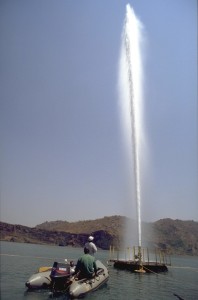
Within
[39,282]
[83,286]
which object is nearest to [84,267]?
[83,286]

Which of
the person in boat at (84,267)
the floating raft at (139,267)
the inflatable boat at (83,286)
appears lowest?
the floating raft at (139,267)

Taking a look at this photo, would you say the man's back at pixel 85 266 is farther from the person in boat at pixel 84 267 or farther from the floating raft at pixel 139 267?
the floating raft at pixel 139 267

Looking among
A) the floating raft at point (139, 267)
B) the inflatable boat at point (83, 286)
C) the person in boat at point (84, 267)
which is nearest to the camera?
the inflatable boat at point (83, 286)

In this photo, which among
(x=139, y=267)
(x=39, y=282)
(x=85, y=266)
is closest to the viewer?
(x=39, y=282)

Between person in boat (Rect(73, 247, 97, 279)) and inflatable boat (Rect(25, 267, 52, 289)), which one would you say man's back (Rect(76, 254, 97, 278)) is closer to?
person in boat (Rect(73, 247, 97, 279))

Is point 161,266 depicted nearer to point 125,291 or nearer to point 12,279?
point 125,291

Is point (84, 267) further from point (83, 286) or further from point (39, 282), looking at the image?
point (39, 282)

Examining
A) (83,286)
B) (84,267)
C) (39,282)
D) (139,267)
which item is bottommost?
(139,267)

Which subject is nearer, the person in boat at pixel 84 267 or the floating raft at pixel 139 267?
the person in boat at pixel 84 267

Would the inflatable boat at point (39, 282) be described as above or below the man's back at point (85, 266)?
below

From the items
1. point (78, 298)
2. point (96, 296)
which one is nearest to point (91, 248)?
point (96, 296)

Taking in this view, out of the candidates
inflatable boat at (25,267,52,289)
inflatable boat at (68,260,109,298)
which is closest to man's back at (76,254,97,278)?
inflatable boat at (68,260,109,298)

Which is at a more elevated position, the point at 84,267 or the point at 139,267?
the point at 84,267

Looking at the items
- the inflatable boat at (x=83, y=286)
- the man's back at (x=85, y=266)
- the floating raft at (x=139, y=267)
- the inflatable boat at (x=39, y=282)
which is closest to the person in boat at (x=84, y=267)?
the man's back at (x=85, y=266)
